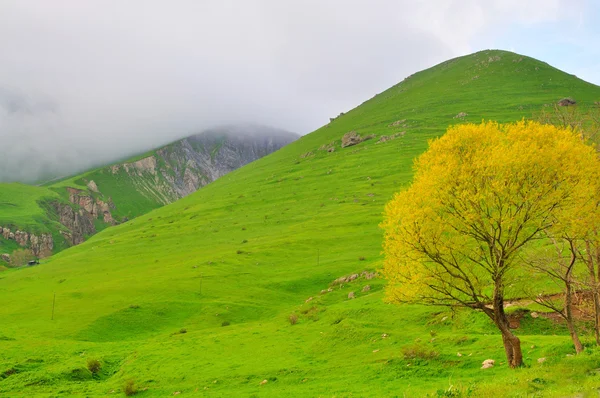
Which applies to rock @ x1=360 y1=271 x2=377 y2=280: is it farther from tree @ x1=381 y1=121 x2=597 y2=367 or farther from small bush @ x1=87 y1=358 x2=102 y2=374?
tree @ x1=381 y1=121 x2=597 y2=367

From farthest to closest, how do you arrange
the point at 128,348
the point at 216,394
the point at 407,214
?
the point at 128,348 < the point at 216,394 < the point at 407,214

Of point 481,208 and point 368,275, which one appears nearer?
point 481,208

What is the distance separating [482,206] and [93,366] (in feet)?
147

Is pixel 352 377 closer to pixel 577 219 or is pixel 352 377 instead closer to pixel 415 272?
pixel 415 272

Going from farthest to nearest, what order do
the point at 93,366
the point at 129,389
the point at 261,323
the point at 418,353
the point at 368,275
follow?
the point at 368,275, the point at 261,323, the point at 93,366, the point at 129,389, the point at 418,353

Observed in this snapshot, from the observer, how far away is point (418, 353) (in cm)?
3112

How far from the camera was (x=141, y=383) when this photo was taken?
39719mm

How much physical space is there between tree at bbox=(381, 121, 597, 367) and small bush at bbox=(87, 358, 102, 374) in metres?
37.9

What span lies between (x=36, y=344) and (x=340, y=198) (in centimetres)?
10491

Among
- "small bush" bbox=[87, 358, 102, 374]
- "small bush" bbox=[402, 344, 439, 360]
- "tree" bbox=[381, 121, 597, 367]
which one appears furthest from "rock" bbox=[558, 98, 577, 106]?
"small bush" bbox=[87, 358, 102, 374]

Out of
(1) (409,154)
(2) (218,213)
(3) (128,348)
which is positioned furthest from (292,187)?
(3) (128,348)

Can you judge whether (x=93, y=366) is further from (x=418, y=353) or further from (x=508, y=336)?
(x=508, y=336)

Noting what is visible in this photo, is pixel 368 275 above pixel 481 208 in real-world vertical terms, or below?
below

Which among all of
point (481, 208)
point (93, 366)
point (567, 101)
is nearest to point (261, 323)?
point (93, 366)
